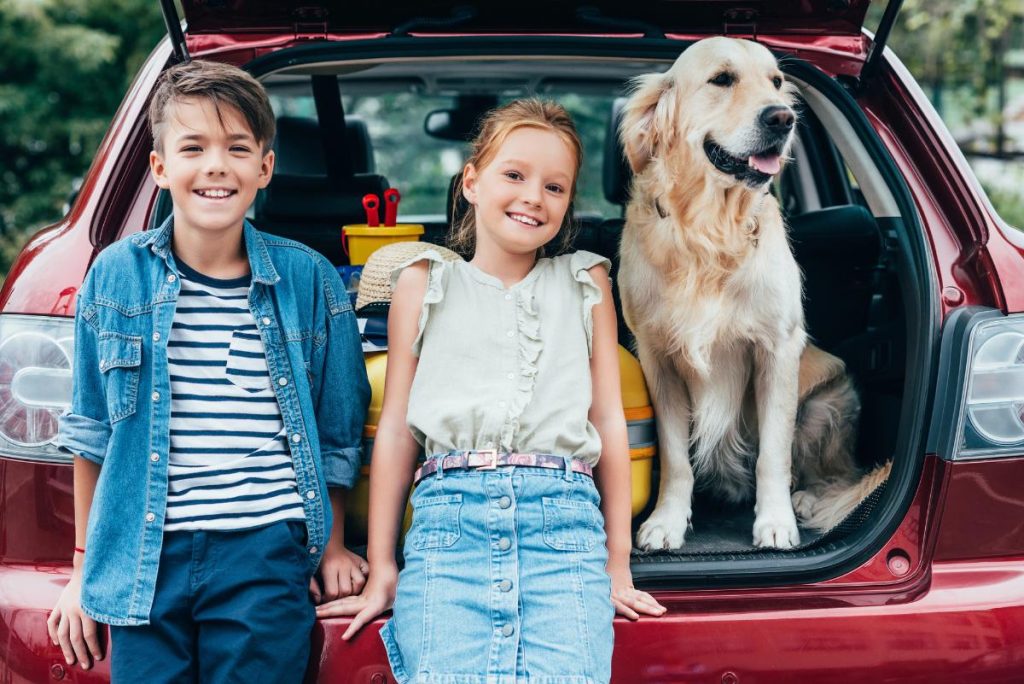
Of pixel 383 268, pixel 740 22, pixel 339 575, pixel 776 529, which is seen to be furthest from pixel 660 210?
pixel 339 575

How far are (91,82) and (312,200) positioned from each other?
1003cm

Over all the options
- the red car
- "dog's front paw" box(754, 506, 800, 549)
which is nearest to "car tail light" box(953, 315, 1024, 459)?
the red car

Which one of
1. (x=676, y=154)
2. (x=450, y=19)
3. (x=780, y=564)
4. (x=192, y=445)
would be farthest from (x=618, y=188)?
(x=192, y=445)

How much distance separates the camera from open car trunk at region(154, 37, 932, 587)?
176 cm

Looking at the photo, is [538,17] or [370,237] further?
[370,237]

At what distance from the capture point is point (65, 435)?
5.05 ft

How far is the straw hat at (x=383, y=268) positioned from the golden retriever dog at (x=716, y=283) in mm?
542

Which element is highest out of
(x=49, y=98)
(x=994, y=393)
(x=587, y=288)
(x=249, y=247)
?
(x=49, y=98)

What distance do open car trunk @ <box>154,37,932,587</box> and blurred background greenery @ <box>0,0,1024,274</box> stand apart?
8.00 meters

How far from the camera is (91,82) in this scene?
11.7m

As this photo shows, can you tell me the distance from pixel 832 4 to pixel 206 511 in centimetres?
157

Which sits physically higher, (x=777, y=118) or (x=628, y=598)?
(x=777, y=118)

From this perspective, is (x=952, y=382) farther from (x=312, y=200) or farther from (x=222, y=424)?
(x=312, y=200)

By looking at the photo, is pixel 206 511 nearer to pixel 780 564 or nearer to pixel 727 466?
pixel 780 564
